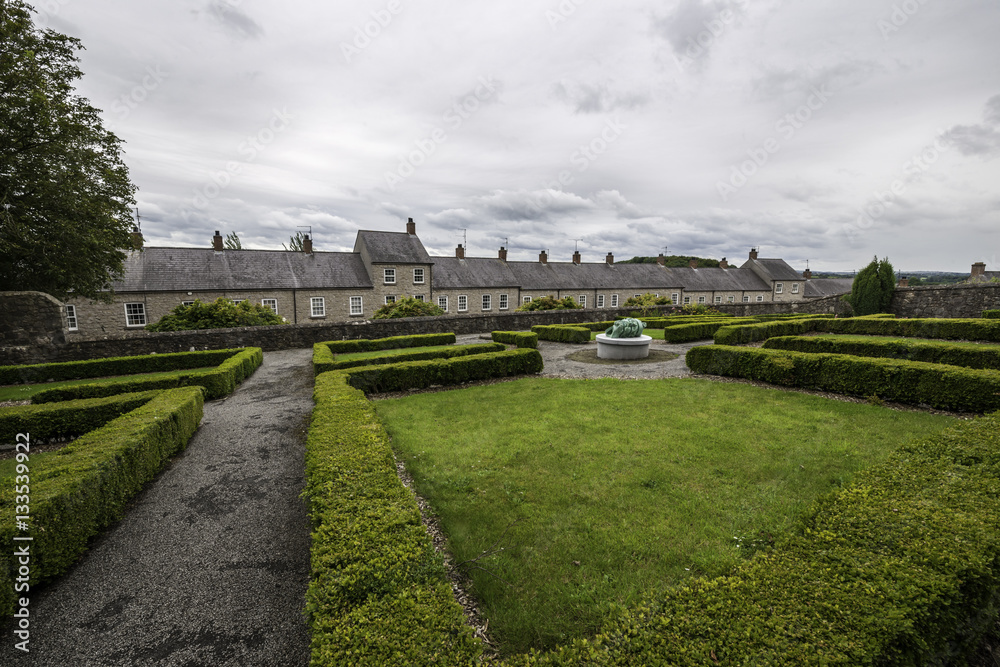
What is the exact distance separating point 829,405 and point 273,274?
32.5 metres

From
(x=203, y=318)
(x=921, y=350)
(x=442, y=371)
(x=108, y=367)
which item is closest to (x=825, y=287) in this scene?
(x=921, y=350)

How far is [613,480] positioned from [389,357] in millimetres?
8913

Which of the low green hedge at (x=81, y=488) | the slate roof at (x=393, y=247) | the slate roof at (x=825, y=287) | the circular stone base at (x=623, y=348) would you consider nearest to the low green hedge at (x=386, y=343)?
the circular stone base at (x=623, y=348)

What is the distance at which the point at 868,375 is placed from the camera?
8.37 m

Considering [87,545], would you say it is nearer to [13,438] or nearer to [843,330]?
[13,438]

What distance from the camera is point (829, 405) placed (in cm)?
799

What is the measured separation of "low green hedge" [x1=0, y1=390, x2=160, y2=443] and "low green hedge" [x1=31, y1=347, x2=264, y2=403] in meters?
1.39

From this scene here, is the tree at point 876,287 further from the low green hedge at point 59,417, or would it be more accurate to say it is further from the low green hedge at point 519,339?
the low green hedge at point 59,417

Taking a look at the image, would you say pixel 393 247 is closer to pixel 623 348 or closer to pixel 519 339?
pixel 519 339

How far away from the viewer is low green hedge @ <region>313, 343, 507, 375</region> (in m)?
11.5

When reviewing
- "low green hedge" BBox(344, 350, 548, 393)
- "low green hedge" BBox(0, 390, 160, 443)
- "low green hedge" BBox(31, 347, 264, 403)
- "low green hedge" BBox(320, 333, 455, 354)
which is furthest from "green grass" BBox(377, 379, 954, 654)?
"low green hedge" BBox(320, 333, 455, 354)

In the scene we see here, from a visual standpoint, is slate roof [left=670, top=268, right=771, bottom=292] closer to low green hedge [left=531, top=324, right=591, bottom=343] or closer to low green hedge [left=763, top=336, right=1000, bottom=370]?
low green hedge [left=531, top=324, right=591, bottom=343]

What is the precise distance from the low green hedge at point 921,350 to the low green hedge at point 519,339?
347 inches

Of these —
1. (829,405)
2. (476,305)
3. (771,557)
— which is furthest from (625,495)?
(476,305)
